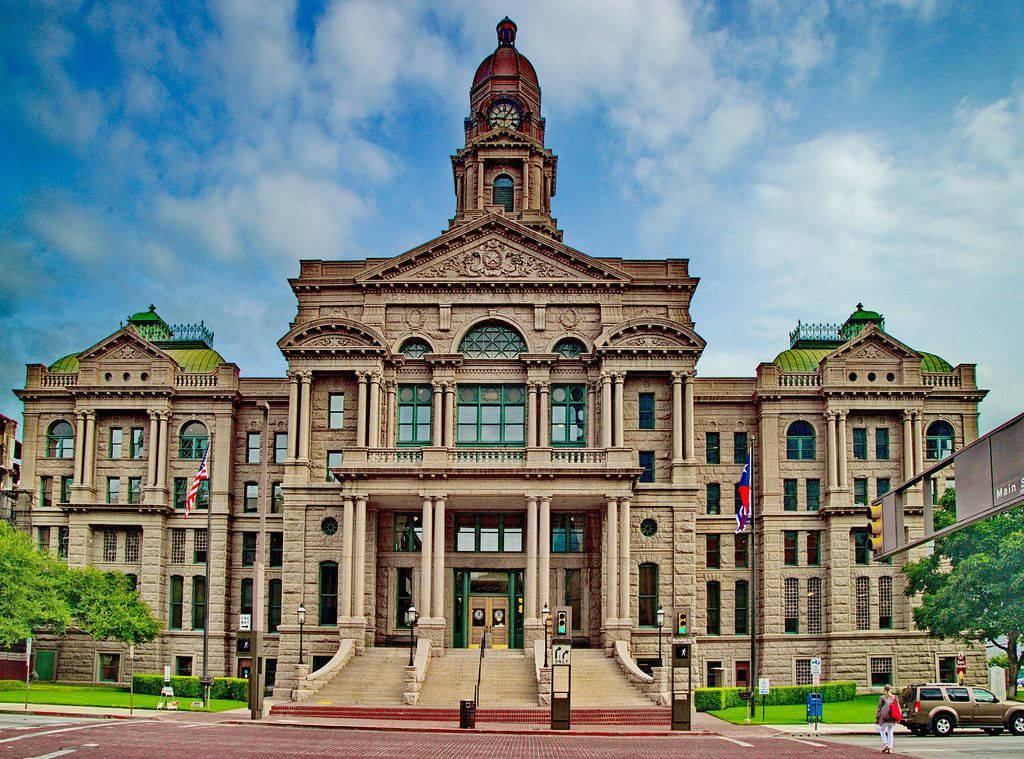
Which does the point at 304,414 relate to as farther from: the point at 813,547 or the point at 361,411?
the point at 813,547

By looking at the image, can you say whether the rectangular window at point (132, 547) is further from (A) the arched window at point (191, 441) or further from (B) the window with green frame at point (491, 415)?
(B) the window with green frame at point (491, 415)

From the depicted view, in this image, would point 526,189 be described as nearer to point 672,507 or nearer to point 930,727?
point 672,507

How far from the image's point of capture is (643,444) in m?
61.9

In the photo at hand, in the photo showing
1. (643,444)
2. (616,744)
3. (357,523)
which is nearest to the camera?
(616,744)

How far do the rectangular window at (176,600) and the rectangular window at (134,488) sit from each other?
16.4ft

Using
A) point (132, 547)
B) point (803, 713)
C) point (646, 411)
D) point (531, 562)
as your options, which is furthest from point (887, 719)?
point (132, 547)

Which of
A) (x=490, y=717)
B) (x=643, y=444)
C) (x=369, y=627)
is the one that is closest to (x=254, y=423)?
(x=369, y=627)

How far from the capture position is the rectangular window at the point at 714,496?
67.1 m

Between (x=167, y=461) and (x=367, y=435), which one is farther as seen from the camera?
(x=167, y=461)

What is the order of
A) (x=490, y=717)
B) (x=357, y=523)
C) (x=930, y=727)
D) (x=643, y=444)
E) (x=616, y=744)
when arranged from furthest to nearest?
(x=643, y=444), (x=357, y=523), (x=490, y=717), (x=930, y=727), (x=616, y=744)

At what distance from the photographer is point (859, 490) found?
66188mm

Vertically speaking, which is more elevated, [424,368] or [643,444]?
[424,368]

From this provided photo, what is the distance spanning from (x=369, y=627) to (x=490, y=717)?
12.4m

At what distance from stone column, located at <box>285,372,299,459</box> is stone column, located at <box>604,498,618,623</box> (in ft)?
54.1
